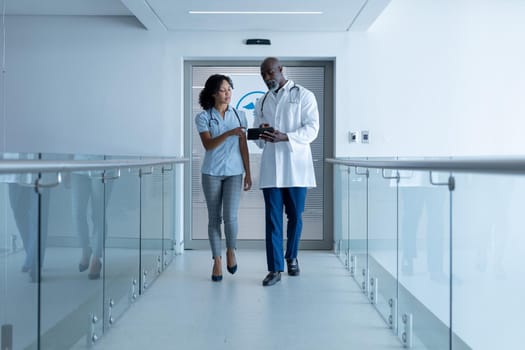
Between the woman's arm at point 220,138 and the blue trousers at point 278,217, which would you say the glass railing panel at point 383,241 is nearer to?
the blue trousers at point 278,217

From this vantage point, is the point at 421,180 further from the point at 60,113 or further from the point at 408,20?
the point at 60,113

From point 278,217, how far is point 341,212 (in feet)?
5.93

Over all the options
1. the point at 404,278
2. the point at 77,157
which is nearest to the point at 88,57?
the point at 77,157

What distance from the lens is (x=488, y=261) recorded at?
6.86 ft

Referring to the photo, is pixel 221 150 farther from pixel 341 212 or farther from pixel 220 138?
pixel 341 212

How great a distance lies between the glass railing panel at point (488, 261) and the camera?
186 cm

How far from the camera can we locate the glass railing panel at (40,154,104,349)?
2666 mm

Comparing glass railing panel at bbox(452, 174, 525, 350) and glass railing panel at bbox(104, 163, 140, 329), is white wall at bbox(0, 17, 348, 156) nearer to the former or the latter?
glass railing panel at bbox(104, 163, 140, 329)

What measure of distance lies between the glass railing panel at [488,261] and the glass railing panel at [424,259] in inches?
6.3

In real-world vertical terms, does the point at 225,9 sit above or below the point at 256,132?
above

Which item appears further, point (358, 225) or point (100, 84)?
point (100, 84)

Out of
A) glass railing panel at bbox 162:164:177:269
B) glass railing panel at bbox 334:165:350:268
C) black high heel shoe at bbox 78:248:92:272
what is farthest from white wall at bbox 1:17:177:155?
black high heel shoe at bbox 78:248:92:272

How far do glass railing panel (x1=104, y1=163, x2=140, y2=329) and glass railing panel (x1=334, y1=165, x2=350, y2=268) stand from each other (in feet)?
7.54

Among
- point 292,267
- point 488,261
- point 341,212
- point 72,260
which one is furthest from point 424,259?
point 341,212
